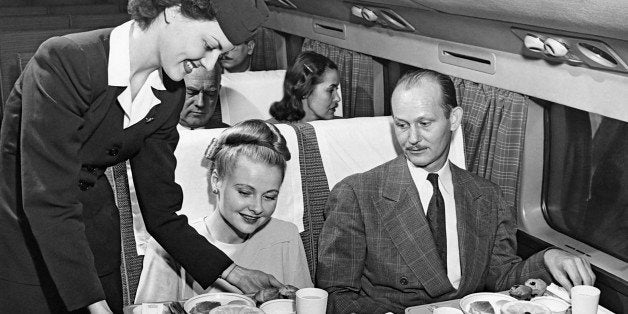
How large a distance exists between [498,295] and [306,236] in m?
1.06

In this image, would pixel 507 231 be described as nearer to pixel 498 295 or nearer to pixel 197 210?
pixel 498 295

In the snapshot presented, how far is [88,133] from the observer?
206cm

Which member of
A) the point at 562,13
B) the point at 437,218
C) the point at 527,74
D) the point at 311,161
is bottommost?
the point at 437,218

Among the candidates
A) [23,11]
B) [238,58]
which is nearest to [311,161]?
[238,58]

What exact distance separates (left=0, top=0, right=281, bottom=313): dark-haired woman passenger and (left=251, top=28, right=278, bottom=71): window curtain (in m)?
4.82

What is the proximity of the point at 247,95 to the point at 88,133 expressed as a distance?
12.6 ft

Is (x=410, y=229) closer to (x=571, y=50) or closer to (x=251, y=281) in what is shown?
(x=251, y=281)

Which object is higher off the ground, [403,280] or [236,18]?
[236,18]

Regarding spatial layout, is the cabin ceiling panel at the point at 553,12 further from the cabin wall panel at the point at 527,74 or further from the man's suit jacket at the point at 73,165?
the man's suit jacket at the point at 73,165

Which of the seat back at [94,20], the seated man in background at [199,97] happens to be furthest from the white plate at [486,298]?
the seat back at [94,20]

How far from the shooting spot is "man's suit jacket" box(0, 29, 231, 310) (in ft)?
6.05

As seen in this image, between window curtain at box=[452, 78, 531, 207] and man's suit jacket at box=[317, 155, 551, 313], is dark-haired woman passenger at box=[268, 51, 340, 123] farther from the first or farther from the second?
man's suit jacket at box=[317, 155, 551, 313]

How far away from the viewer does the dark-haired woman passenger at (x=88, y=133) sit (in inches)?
72.9

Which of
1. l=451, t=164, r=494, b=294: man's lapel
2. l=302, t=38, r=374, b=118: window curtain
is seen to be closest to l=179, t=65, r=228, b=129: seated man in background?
l=302, t=38, r=374, b=118: window curtain
